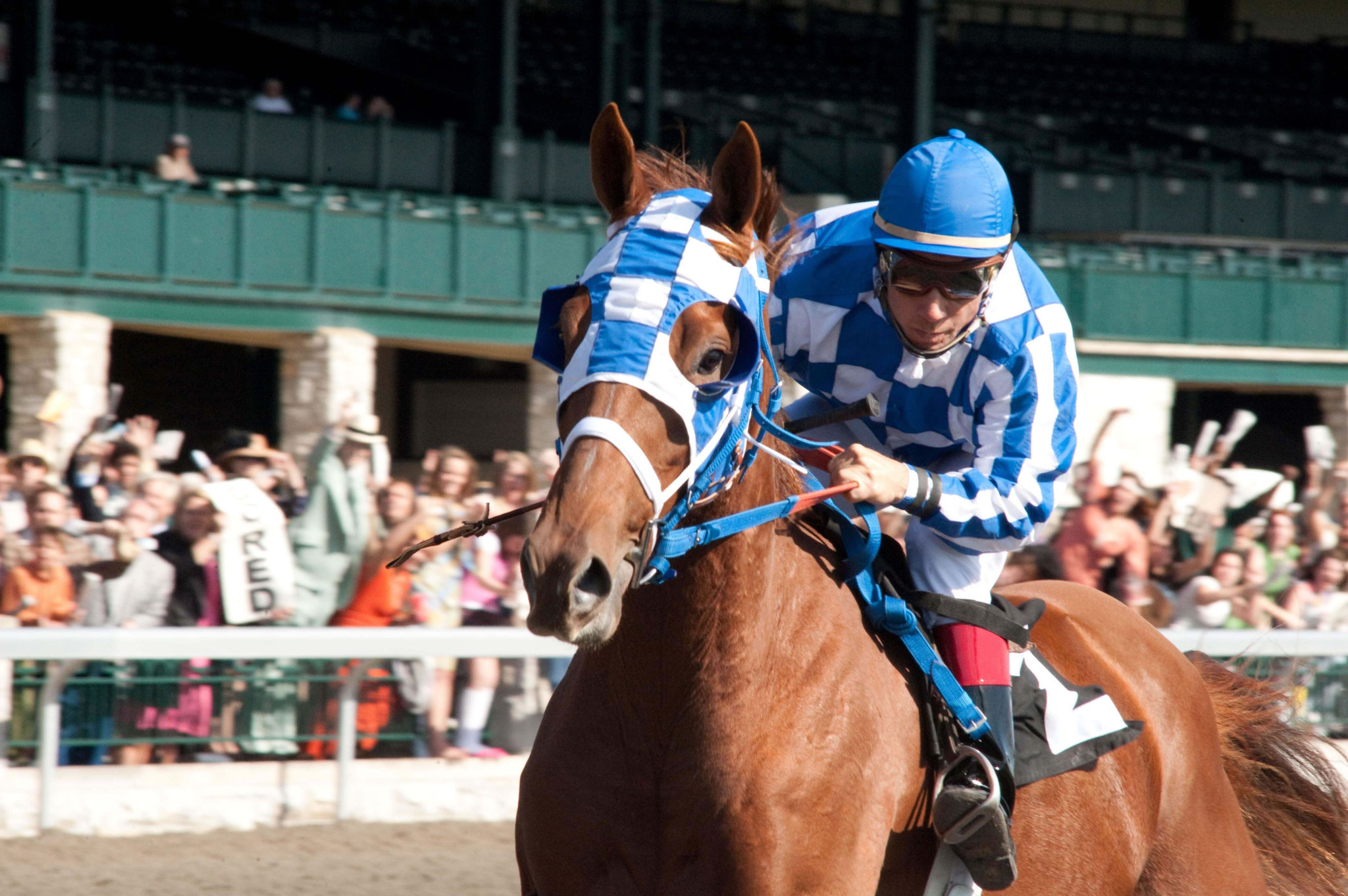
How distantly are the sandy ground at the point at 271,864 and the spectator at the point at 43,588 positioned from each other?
740 millimetres

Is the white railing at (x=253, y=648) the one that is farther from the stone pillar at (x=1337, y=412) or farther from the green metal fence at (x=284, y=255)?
the stone pillar at (x=1337, y=412)

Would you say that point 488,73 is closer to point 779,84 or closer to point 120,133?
point 120,133

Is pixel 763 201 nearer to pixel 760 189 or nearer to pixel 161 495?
pixel 760 189

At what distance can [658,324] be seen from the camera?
6.44ft

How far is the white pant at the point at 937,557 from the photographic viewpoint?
8.55 feet

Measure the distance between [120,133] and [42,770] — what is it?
10.9 meters

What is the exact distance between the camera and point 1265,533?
689 cm

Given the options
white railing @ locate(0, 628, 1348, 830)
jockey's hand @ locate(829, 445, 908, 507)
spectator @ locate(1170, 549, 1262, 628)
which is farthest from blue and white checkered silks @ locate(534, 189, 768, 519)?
spectator @ locate(1170, 549, 1262, 628)

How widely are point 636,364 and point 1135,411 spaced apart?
1452cm

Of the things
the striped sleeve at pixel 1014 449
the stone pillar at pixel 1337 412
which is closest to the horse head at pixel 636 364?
the striped sleeve at pixel 1014 449

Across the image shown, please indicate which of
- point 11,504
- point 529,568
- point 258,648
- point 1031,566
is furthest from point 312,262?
point 529,568

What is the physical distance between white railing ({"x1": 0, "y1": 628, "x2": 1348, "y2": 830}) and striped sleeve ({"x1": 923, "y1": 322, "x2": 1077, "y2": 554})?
2.36 metres

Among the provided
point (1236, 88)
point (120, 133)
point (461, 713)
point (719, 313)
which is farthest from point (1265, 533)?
point (1236, 88)

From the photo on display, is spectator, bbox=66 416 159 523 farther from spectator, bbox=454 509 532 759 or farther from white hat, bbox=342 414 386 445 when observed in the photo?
spectator, bbox=454 509 532 759
